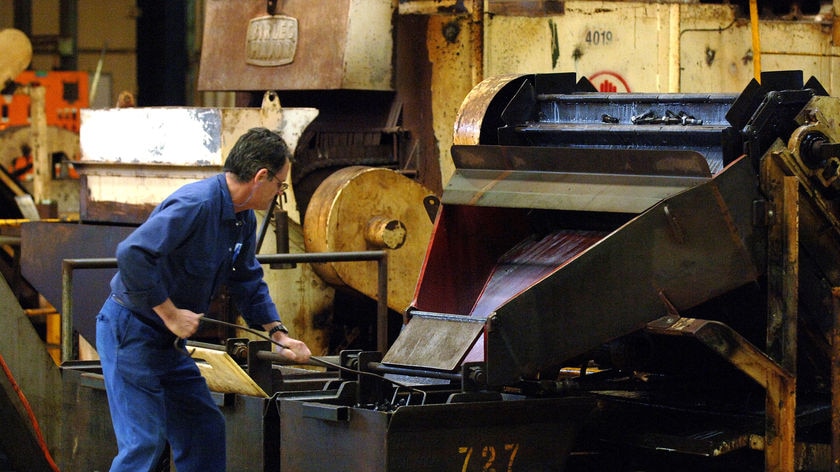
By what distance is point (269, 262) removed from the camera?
596 cm

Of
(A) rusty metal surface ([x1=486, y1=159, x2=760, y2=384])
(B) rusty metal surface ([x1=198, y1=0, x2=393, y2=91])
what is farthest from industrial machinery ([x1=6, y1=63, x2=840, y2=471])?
(B) rusty metal surface ([x1=198, y1=0, x2=393, y2=91])

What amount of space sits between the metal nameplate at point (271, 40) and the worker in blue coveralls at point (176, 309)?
3053 mm

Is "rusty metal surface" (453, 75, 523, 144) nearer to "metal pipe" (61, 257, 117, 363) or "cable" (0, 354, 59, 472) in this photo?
"metal pipe" (61, 257, 117, 363)

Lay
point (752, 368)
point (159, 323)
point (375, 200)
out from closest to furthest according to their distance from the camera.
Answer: point (159, 323) < point (752, 368) < point (375, 200)

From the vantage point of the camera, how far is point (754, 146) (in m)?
4.66

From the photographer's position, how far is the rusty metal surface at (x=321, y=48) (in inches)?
282

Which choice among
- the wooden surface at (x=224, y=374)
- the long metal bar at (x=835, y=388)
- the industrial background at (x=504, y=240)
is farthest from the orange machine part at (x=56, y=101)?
the long metal bar at (x=835, y=388)

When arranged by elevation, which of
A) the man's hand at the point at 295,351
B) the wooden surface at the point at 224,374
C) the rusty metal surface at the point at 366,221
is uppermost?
the rusty metal surface at the point at 366,221

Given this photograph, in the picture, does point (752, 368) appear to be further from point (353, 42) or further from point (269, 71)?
point (269, 71)

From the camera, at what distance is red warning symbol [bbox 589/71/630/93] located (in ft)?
24.9

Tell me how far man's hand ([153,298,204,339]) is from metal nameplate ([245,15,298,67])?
3438 mm

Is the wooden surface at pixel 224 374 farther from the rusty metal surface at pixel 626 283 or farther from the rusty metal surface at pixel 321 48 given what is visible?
the rusty metal surface at pixel 321 48

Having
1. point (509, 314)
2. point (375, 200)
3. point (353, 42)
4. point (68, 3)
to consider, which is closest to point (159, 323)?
point (509, 314)

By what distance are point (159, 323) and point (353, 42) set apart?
10.4ft
